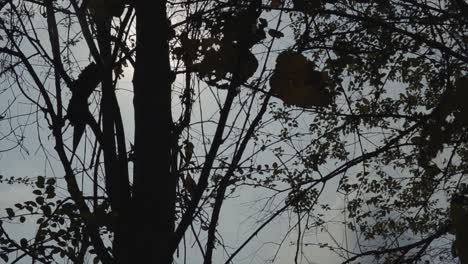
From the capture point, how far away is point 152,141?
251 centimetres

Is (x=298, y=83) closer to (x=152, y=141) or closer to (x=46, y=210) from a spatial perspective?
(x=152, y=141)

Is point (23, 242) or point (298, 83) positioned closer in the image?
point (298, 83)

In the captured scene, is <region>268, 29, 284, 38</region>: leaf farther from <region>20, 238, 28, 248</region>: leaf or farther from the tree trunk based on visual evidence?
<region>20, 238, 28, 248</region>: leaf

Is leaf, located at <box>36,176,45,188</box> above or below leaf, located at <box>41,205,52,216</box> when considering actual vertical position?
above

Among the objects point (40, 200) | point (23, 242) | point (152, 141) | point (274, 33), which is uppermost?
point (274, 33)

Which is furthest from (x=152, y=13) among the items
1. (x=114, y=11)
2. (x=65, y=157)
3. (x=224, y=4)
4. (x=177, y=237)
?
(x=177, y=237)

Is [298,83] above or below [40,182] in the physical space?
below

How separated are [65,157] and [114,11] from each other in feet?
2.71

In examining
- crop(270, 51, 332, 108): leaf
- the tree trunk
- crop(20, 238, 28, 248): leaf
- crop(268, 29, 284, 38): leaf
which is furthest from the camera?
crop(20, 238, 28, 248): leaf

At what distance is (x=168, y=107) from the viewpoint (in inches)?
103

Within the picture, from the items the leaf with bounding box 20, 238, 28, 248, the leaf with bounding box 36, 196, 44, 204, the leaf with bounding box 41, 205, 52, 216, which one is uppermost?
the leaf with bounding box 36, 196, 44, 204

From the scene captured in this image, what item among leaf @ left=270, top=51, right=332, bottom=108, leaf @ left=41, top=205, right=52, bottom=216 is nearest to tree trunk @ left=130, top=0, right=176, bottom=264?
leaf @ left=270, top=51, right=332, bottom=108

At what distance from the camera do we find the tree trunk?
2.37 meters

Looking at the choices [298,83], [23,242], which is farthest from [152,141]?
[23,242]
